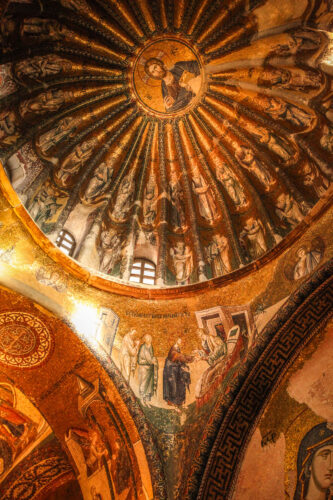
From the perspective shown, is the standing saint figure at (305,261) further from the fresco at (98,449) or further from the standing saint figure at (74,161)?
the standing saint figure at (74,161)

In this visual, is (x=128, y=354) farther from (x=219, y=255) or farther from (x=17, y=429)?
(x=219, y=255)

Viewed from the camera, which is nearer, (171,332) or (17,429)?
(17,429)

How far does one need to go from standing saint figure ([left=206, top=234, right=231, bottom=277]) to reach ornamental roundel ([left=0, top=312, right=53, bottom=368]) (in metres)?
4.22

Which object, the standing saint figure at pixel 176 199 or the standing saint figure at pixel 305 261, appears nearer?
the standing saint figure at pixel 305 261

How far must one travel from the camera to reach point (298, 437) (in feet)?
33.1

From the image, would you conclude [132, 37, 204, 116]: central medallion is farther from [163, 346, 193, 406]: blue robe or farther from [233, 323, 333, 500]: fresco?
[233, 323, 333, 500]: fresco

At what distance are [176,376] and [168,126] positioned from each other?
6427mm

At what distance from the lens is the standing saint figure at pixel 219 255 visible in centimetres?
1222

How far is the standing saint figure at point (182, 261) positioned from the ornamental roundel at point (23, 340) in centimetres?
353

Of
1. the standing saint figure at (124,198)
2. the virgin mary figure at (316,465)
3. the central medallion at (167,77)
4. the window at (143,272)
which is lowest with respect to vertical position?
the virgin mary figure at (316,465)

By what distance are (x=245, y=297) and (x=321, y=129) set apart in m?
4.04

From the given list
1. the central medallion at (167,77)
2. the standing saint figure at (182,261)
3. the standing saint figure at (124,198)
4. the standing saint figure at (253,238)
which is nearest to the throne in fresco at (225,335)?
the standing saint figure at (182,261)

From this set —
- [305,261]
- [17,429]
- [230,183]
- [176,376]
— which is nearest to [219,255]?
[230,183]

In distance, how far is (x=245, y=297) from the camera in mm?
11312
